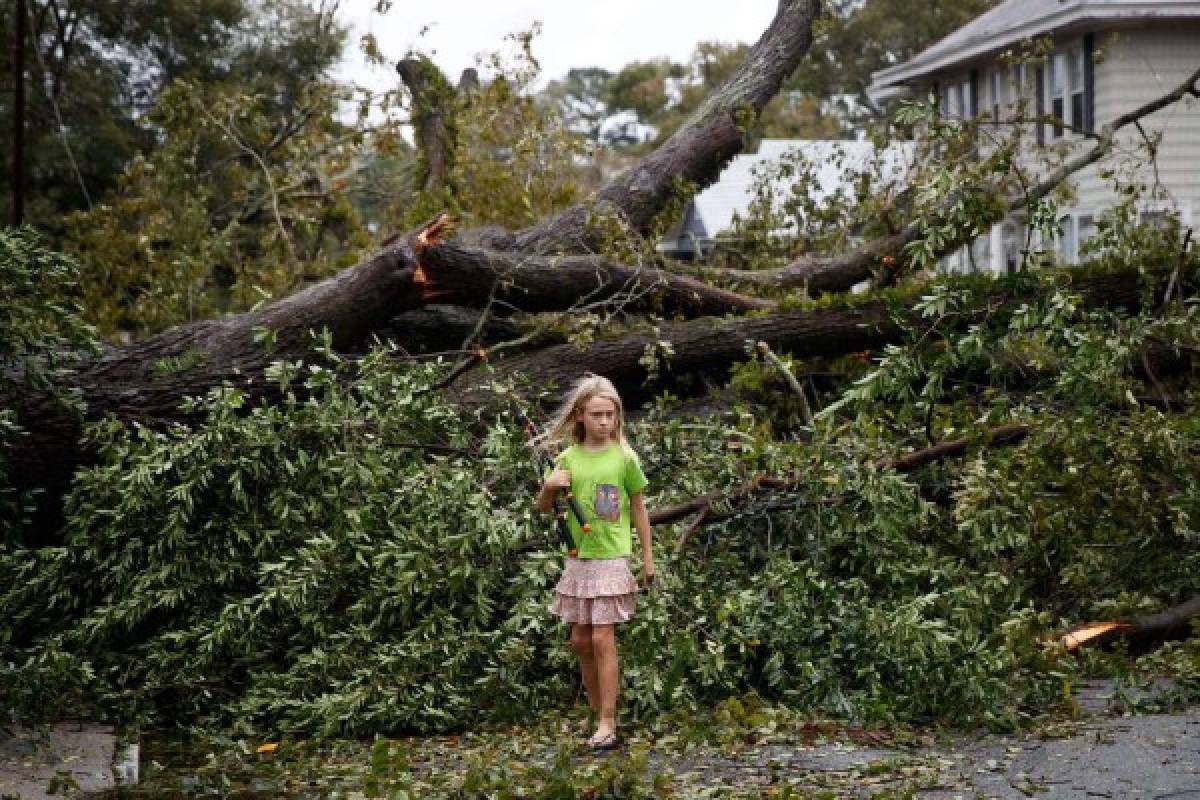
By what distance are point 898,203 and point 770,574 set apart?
19.1 feet

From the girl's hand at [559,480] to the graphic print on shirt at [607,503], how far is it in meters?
0.11

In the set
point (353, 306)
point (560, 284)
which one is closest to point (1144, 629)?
point (560, 284)

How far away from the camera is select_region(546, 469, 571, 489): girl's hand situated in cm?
600

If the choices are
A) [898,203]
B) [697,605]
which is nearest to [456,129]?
[898,203]

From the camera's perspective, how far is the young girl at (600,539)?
600 centimetres

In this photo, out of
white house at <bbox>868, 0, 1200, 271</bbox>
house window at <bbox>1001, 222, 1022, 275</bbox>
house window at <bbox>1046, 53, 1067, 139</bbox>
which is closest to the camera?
white house at <bbox>868, 0, 1200, 271</bbox>

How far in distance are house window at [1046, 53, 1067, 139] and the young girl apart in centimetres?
2085

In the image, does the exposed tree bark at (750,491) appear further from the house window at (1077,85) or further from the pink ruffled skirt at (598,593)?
the house window at (1077,85)

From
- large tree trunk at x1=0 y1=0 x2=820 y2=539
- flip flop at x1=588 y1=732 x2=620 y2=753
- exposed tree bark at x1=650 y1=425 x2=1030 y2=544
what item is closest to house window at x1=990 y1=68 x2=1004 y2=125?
large tree trunk at x1=0 y1=0 x2=820 y2=539

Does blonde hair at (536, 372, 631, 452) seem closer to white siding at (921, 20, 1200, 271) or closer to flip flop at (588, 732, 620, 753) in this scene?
flip flop at (588, 732, 620, 753)

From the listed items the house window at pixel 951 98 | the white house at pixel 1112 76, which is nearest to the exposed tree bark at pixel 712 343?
the white house at pixel 1112 76

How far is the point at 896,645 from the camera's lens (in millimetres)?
6387

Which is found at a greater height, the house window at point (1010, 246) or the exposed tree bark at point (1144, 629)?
the house window at point (1010, 246)

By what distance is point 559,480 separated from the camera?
600 centimetres
